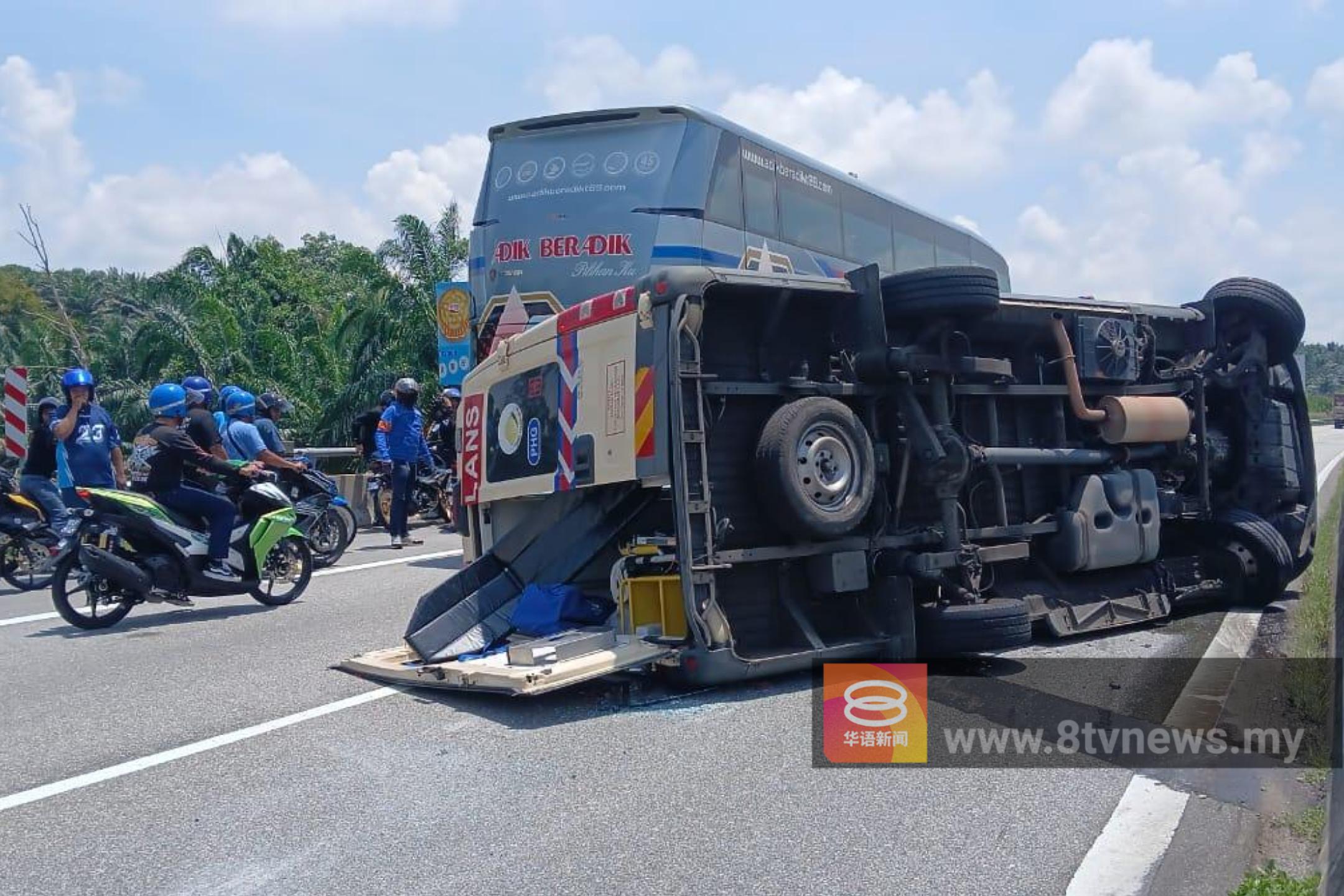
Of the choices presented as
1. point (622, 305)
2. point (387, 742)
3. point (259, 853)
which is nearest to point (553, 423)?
point (622, 305)

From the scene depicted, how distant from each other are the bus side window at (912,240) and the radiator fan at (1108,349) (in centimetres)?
794

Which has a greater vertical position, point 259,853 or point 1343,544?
point 1343,544

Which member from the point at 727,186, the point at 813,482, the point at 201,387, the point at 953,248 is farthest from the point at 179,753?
the point at 953,248

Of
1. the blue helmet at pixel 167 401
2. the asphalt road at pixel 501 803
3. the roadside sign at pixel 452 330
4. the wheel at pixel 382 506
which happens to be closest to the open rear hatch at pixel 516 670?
the asphalt road at pixel 501 803

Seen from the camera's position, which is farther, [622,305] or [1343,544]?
[622,305]

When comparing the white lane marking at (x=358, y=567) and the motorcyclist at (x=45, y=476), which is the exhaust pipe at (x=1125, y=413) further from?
the motorcyclist at (x=45, y=476)

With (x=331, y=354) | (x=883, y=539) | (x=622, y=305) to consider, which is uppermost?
(x=331, y=354)

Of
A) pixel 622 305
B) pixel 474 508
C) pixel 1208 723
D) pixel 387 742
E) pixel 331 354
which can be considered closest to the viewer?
pixel 387 742

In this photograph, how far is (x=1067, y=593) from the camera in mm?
7406

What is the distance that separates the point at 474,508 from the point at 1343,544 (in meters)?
5.68

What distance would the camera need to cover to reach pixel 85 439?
10.3m

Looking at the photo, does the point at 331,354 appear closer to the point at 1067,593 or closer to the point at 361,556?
the point at 361,556

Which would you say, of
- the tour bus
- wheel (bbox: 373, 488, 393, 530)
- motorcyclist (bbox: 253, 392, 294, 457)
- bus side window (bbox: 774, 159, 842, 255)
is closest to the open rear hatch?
the tour bus

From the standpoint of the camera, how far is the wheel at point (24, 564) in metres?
10.8
